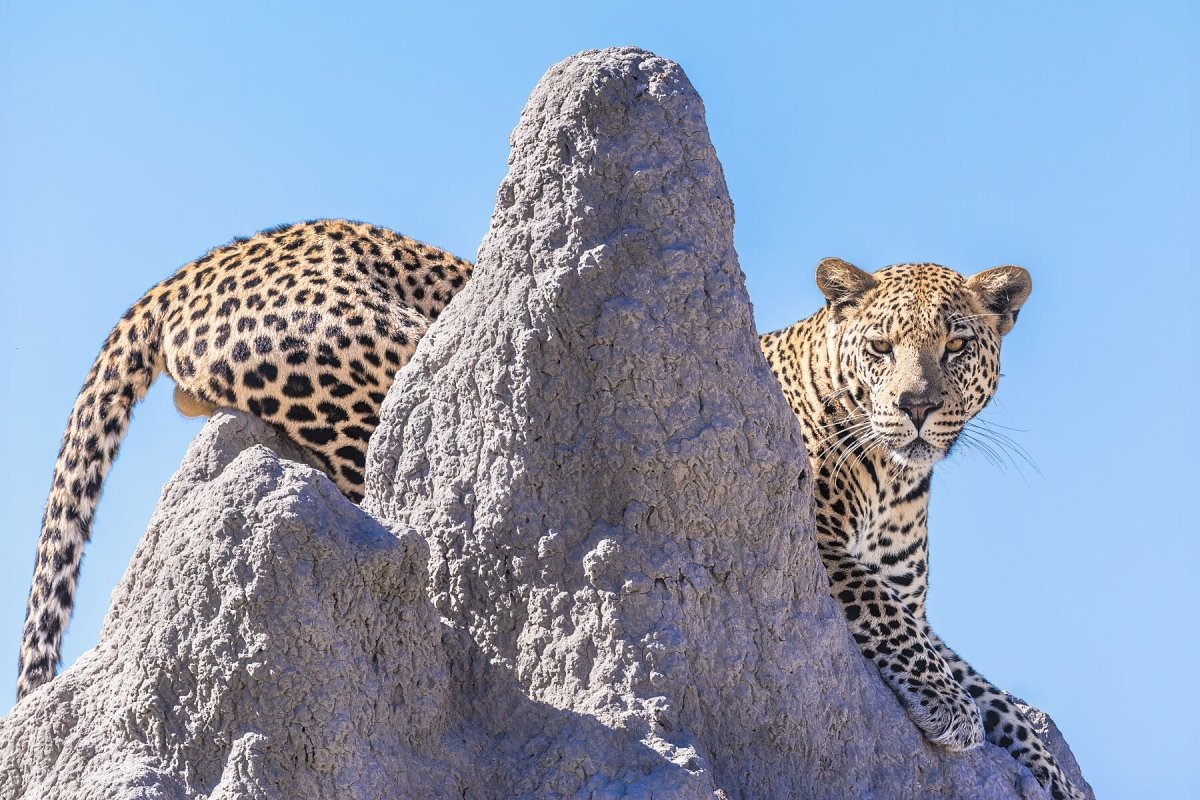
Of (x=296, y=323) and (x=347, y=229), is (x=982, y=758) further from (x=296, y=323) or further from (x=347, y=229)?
(x=347, y=229)

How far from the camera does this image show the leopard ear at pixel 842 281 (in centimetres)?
954

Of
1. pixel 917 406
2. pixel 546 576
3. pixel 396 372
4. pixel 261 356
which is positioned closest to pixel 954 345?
pixel 917 406

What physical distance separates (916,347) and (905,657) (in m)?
1.90

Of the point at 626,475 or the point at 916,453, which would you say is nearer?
the point at 626,475

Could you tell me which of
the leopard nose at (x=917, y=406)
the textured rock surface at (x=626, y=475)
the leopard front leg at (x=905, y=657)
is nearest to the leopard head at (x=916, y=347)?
the leopard nose at (x=917, y=406)

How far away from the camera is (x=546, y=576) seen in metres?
6.60

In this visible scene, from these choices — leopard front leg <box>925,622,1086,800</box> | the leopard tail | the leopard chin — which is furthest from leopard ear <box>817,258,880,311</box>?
the leopard tail

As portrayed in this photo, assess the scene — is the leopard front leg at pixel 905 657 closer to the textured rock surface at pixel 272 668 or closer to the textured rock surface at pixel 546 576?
the textured rock surface at pixel 546 576

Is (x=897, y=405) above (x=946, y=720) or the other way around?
above

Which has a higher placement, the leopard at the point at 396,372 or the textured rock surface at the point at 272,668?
the leopard at the point at 396,372

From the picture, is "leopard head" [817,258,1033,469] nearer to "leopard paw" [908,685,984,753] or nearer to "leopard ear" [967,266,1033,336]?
"leopard ear" [967,266,1033,336]

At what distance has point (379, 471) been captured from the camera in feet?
23.2

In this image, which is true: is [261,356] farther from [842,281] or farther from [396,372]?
[842,281]

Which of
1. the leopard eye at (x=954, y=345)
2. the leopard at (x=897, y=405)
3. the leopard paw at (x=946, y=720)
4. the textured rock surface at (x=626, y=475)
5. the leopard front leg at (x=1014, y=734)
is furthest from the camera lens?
the leopard eye at (x=954, y=345)
